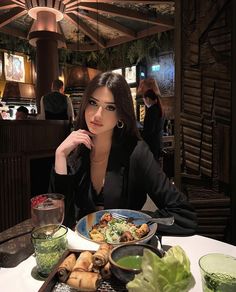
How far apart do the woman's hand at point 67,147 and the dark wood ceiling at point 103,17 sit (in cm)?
358

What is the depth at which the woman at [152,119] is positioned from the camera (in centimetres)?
398

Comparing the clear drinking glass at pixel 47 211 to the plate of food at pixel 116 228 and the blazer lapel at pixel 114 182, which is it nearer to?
the plate of food at pixel 116 228

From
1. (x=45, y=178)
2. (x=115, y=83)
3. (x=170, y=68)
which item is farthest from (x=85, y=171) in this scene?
(x=170, y=68)

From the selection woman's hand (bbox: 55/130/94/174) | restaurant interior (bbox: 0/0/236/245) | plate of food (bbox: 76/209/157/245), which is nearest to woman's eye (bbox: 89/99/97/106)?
woman's hand (bbox: 55/130/94/174)

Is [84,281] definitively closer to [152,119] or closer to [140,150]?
[140,150]

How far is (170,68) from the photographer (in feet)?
26.5

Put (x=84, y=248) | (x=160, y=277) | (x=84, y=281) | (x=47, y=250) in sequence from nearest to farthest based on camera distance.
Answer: (x=160, y=277) → (x=84, y=281) → (x=47, y=250) → (x=84, y=248)

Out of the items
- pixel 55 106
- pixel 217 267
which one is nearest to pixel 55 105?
pixel 55 106

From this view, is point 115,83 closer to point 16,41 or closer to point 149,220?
point 149,220

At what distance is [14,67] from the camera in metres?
8.54

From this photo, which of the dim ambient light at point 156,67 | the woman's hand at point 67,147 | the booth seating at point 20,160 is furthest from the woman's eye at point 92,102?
the dim ambient light at point 156,67

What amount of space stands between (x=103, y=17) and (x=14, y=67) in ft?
13.7

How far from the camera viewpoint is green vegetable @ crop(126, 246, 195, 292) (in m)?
0.57

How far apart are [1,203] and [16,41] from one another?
640 cm
